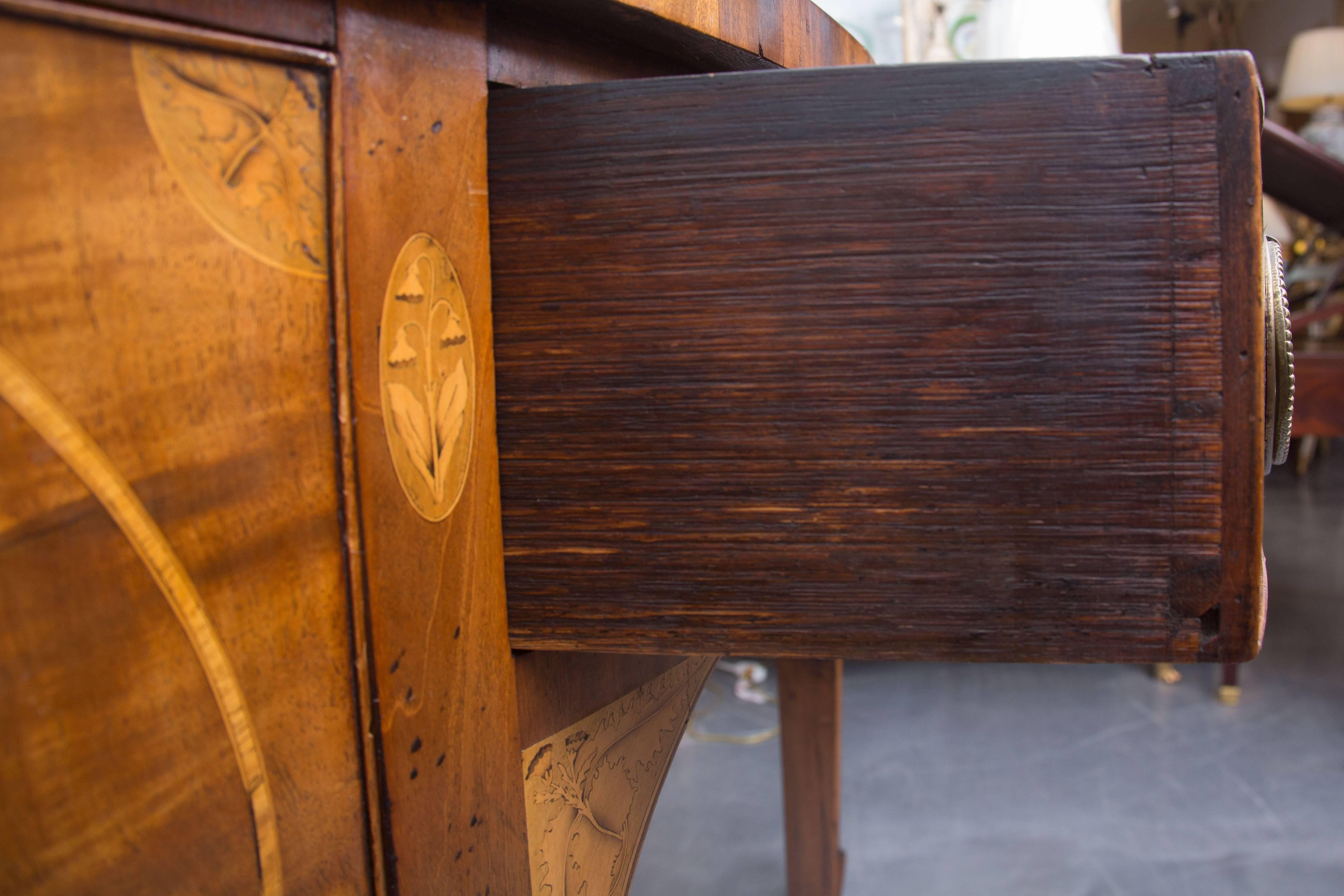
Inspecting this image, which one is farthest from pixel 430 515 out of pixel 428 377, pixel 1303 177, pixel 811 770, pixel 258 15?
pixel 1303 177

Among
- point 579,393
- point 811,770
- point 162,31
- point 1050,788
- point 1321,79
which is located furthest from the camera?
point 1321,79

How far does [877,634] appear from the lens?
0.33 meters

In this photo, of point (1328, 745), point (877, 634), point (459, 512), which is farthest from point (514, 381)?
point (1328, 745)

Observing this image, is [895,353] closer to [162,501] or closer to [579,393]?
[579,393]

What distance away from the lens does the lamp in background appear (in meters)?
Answer: 2.90

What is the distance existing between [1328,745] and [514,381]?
5.40ft

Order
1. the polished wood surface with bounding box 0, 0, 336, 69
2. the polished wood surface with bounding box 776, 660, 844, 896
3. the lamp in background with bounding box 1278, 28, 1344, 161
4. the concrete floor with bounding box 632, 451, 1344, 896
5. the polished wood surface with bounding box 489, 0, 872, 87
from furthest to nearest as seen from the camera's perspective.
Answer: the lamp in background with bounding box 1278, 28, 1344, 161
the concrete floor with bounding box 632, 451, 1344, 896
the polished wood surface with bounding box 776, 660, 844, 896
the polished wood surface with bounding box 489, 0, 872, 87
the polished wood surface with bounding box 0, 0, 336, 69

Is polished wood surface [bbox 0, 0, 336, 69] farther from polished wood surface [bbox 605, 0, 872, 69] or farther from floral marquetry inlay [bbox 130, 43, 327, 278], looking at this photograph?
polished wood surface [bbox 605, 0, 872, 69]

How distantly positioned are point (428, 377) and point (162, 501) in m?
0.09

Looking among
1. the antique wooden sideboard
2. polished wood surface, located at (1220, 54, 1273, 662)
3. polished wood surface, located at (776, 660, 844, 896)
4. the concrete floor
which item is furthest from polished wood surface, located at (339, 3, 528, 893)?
the concrete floor

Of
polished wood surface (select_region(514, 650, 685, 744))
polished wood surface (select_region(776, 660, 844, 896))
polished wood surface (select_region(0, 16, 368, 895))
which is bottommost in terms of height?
polished wood surface (select_region(776, 660, 844, 896))

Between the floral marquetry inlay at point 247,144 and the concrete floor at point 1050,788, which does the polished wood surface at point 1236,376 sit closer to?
the floral marquetry inlay at point 247,144

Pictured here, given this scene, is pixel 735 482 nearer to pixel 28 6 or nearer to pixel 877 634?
pixel 877 634

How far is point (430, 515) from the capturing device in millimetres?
311
